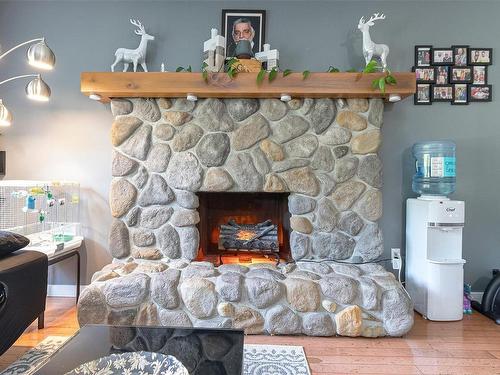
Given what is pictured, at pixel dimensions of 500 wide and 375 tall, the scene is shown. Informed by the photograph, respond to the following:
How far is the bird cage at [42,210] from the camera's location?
237 cm

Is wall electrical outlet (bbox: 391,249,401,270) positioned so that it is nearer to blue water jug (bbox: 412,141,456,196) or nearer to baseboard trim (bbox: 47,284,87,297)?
blue water jug (bbox: 412,141,456,196)

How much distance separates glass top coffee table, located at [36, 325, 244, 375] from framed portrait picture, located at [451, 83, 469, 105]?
2.59m

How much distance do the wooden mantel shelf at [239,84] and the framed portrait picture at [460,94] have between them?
645mm

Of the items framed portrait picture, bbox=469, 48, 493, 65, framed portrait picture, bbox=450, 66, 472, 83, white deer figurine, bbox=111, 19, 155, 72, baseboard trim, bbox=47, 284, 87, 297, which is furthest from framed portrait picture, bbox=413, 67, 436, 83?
baseboard trim, bbox=47, 284, 87, 297

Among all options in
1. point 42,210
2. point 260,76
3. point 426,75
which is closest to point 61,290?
point 42,210

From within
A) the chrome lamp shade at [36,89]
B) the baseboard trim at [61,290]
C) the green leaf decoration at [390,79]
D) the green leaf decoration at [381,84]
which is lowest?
the baseboard trim at [61,290]

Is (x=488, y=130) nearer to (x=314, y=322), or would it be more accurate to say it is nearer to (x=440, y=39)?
(x=440, y=39)

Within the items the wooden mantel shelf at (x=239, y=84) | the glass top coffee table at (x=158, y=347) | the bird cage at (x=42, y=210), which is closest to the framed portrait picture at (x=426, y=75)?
the wooden mantel shelf at (x=239, y=84)

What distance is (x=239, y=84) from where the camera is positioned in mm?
2295

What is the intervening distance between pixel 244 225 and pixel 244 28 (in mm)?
1662

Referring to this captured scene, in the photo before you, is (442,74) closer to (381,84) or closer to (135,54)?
(381,84)

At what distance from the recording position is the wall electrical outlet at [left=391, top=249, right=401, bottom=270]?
2514 millimetres

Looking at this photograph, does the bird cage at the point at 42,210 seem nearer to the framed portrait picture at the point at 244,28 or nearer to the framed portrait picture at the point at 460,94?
the framed portrait picture at the point at 244,28

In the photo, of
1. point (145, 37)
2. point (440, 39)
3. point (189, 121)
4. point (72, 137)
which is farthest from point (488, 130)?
point (72, 137)
